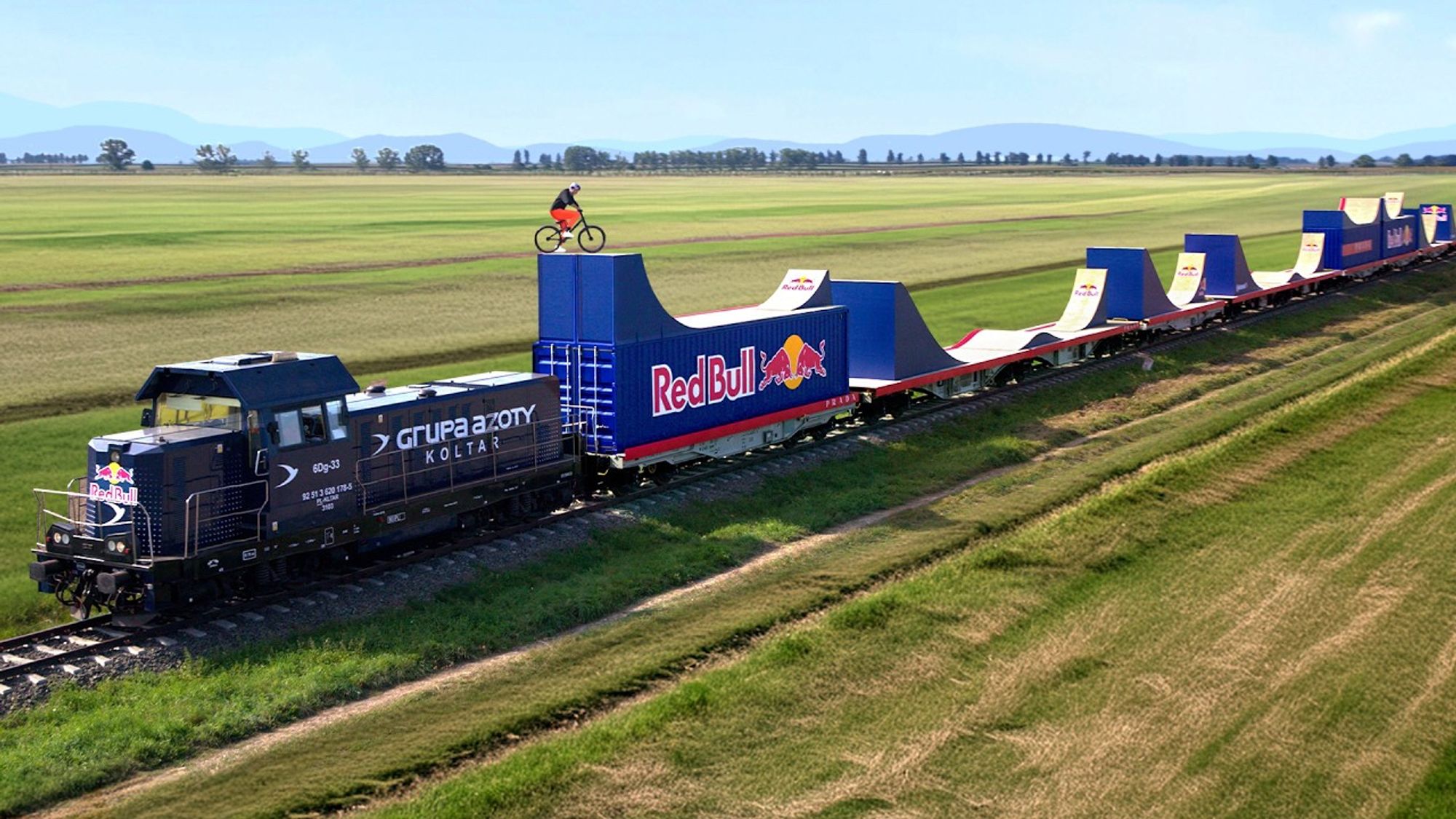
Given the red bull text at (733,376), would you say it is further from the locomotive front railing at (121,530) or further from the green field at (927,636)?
the locomotive front railing at (121,530)

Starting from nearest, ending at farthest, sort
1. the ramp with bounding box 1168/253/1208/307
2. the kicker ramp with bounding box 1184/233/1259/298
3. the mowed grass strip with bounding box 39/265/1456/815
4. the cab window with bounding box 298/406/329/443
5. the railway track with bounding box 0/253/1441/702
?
1. the mowed grass strip with bounding box 39/265/1456/815
2. the railway track with bounding box 0/253/1441/702
3. the cab window with bounding box 298/406/329/443
4. the ramp with bounding box 1168/253/1208/307
5. the kicker ramp with bounding box 1184/233/1259/298

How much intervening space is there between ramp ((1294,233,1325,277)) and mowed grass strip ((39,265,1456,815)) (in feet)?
73.8

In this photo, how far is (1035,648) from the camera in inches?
747

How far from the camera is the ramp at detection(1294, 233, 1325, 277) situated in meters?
59.5

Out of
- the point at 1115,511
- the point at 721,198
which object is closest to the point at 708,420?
the point at 1115,511

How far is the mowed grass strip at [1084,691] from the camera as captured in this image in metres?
14.9

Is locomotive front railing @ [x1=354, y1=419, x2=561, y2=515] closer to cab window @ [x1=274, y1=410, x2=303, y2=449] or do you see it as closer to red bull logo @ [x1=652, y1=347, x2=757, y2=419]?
cab window @ [x1=274, y1=410, x2=303, y2=449]

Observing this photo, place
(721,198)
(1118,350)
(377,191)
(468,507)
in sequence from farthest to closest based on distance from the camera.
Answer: (377,191)
(721,198)
(1118,350)
(468,507)

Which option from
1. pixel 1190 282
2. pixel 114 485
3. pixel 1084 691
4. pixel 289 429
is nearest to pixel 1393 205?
pixel 1190 282

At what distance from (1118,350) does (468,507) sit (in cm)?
2811

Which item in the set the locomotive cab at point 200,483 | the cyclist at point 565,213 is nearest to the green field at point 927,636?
the locomotive cab at point 200,483

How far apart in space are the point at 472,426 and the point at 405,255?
59.8 m

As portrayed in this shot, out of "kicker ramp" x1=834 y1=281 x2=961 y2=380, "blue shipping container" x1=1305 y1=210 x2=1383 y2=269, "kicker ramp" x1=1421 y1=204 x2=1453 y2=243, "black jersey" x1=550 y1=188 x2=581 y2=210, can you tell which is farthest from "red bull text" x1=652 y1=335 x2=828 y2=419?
"kicker ramp" x1=1421 y1=204 x2=1453 y2=243

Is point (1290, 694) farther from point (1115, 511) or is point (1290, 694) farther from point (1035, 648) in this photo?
point (1115, 511)
